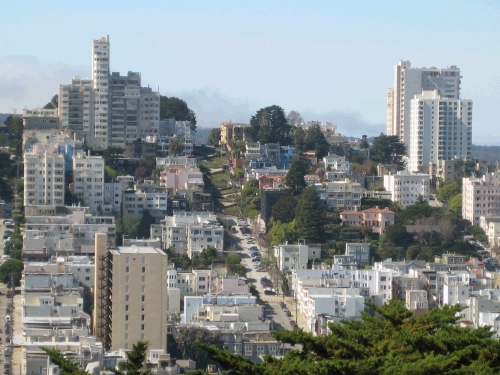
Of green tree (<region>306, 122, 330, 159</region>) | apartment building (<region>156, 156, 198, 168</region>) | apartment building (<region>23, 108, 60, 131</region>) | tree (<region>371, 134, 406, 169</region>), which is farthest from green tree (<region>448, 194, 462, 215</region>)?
apartment building (<region>23, 108, 60, 131</region>)

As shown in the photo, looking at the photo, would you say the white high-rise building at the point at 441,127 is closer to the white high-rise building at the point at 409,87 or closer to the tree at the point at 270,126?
A: the white high-rise building at the point at 409,87

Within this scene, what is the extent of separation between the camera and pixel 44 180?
42594mm

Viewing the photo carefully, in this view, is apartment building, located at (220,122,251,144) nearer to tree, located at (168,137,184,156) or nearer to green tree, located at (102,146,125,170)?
tree, located at (168,137,184,156)

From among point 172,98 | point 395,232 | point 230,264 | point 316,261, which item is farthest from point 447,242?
point 172,98

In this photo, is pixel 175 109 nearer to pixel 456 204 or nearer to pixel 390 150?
pixel 390 150

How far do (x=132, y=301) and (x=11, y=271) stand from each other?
684 centimetres

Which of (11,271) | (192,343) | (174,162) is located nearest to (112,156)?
(174,162)

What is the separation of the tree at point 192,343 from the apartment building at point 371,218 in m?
12.6

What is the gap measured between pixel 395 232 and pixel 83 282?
1112cm

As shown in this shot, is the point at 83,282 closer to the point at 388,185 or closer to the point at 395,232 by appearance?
the point at 395,232

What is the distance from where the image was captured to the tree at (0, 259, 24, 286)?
37.1m

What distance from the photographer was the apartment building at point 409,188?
156 feet

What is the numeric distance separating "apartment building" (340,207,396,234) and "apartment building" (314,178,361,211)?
3.12 feet

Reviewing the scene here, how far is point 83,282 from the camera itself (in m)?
36.1
